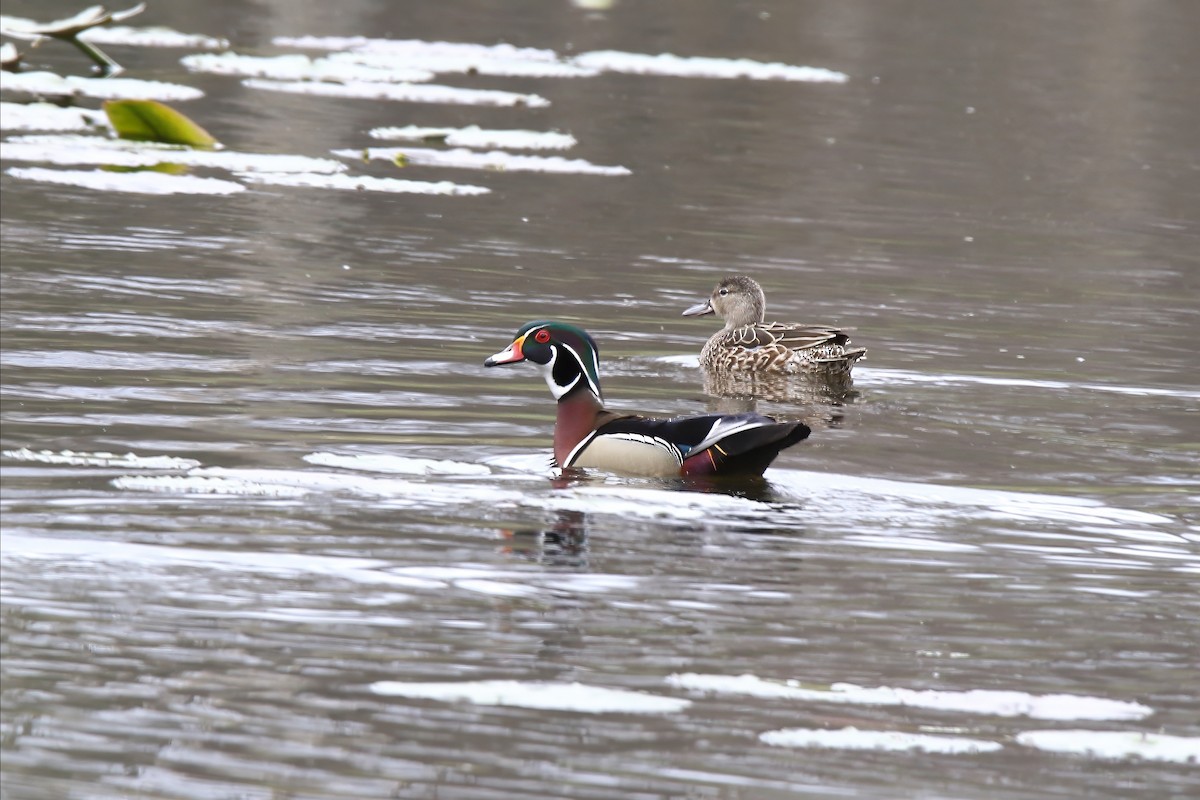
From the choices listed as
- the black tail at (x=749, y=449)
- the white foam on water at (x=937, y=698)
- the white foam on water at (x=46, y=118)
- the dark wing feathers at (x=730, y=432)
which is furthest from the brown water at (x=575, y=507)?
the white foam on water at (x=46, y=118)

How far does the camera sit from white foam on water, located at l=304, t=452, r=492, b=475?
8414mm

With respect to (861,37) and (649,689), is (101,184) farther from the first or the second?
(861,37)

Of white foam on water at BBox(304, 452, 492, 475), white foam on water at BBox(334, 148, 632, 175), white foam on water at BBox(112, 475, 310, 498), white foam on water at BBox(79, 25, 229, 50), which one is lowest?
white foam on water at BBox(304, 452, 492, 475)

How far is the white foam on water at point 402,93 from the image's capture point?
23453 millimetres

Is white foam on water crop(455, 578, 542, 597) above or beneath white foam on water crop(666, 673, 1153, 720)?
above

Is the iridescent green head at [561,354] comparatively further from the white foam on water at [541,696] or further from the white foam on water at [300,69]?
the white foam on water at [300,69]

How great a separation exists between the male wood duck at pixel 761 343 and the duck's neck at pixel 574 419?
8.53ft

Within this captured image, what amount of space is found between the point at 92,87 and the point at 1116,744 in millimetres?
16864

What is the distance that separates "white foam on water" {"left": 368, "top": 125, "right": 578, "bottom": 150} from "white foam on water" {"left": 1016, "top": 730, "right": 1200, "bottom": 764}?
48.4 feet

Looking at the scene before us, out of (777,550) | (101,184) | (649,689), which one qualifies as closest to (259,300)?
(101,184)

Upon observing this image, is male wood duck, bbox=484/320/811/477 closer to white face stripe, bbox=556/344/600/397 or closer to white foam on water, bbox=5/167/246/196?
white face stripe, bbox=556/344/600/397

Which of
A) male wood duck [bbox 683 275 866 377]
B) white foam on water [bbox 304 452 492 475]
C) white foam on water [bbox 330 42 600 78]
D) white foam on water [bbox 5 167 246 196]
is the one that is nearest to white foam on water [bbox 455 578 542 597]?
white foam on water [bbox 304 452 492 475]

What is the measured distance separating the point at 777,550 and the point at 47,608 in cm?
272

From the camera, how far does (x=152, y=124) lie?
1797 centimetres
